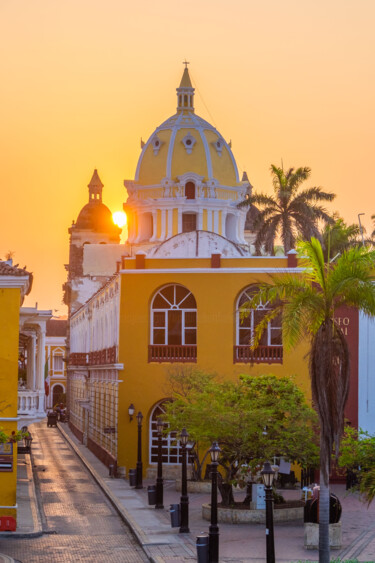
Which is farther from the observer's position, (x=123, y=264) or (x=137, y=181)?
(x=137, y=181)

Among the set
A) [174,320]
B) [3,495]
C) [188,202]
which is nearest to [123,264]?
[174,320]

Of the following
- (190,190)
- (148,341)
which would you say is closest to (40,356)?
(148,341)

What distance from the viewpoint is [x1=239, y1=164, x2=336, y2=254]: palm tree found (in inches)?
2311

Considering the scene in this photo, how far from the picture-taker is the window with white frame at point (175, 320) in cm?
4444

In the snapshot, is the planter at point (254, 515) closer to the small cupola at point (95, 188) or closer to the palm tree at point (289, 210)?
the palm tree at point (289, 210)

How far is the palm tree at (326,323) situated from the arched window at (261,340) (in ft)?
58.8

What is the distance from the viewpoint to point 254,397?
35.0 meters

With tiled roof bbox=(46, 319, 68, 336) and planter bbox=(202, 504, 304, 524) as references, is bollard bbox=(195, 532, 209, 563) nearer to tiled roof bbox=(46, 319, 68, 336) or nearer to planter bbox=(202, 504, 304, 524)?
planter bbox=(202, 504, 304, 524)

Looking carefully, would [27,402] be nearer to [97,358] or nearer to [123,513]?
[123,513]

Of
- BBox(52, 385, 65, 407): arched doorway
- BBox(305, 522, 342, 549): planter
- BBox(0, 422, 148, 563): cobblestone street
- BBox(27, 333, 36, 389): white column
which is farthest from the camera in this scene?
BBox(52, 385, 65, 407): arched doorway

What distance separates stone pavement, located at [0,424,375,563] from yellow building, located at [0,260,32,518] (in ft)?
3.91

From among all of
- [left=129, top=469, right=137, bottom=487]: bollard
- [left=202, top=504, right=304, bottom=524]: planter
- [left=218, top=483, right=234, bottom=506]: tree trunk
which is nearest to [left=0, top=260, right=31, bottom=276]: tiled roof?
[left=218, top=483, right=234, bottom=506]: tree trunk

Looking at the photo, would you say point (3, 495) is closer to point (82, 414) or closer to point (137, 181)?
point (82, 414)

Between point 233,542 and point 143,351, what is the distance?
16142 millimetres
